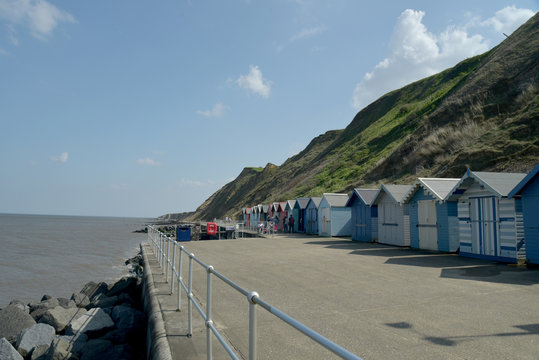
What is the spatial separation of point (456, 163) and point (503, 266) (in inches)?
786

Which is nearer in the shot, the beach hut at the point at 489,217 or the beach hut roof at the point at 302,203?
the beach hut at the point at 489,217

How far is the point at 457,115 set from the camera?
131 ft

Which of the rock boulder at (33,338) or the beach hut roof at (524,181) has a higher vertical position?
the beach hut roof at (524,181)

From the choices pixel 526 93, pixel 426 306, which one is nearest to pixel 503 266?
pixel 426 306

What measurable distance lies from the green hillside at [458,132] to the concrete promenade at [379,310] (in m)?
18.7

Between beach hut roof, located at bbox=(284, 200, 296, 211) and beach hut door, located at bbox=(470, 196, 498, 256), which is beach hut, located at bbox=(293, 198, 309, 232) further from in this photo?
beach hut door, located at bbox=(470, 196, 498, 256)

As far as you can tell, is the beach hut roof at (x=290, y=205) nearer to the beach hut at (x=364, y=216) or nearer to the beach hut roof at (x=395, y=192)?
the beach hut at (x=364, y=216)

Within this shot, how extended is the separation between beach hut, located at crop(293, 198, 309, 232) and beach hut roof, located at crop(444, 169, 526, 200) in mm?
17252

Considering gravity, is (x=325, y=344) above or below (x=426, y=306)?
above

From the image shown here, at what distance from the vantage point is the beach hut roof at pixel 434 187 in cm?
1620

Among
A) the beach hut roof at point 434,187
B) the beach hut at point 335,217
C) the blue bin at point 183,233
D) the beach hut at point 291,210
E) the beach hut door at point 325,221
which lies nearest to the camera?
the beach hut roof at point 434,187

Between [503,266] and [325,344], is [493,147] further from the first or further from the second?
[325,344]

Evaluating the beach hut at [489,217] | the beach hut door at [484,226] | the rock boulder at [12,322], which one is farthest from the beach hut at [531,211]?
the rock boulder at [12,322]

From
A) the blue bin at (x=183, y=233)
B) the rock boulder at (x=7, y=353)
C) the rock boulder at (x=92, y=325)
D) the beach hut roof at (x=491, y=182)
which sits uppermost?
the beach hut roof at (x=491, y=182)
